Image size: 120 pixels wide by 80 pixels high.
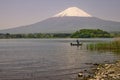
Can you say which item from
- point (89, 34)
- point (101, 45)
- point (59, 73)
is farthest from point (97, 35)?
point (59, 73)

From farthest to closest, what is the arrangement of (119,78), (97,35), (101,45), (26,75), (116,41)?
(97,35)
(101,45)
(116,41)
(26,75)
(119,78)

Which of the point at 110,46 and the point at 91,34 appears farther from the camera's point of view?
the point at 91,34

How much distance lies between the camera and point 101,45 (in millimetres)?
53531

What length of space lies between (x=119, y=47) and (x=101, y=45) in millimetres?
5876

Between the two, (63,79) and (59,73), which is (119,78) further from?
(59,73)

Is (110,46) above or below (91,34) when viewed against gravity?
below

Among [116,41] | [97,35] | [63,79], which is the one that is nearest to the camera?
[63,79]

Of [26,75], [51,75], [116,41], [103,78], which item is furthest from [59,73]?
[116,41]

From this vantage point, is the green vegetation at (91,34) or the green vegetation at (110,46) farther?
the green vegetation at (91,34)

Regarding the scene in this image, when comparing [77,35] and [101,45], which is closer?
[101,45]

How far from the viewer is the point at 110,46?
50.4 meters

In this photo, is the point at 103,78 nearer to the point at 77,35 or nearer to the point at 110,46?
the point at 110,46

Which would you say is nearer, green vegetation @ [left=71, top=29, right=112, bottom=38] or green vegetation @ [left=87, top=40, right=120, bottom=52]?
green vegetation @ [left=87, top=40, right=120, bottom=52]

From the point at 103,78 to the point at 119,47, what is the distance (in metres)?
31.3
